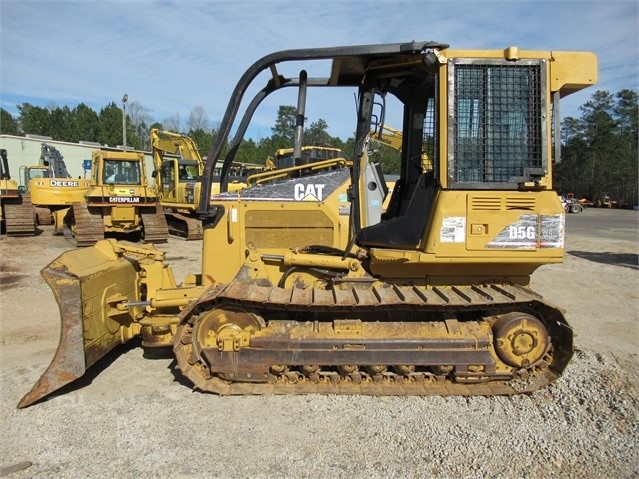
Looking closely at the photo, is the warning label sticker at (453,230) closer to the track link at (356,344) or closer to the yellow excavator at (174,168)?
the track link at (356,344)

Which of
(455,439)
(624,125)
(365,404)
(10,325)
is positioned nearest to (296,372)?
(365,404)

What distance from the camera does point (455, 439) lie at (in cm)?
349

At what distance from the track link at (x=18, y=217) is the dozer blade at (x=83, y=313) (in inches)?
515

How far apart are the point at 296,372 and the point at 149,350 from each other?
197 cm

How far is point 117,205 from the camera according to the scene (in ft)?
47.3

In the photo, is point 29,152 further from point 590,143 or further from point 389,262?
point 590,143

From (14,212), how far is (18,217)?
27cm

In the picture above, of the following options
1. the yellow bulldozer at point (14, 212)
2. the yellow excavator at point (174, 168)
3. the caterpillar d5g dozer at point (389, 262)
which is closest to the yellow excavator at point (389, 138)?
the caterpillar d5g dozer at point (389, 262)

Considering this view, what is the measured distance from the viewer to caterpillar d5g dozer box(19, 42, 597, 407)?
3805 mm

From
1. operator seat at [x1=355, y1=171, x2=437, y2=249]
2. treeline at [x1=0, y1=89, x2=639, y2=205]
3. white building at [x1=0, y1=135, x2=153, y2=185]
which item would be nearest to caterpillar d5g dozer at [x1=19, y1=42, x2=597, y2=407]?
operator seat at [x1=355, y1=171, x2=437, y2=249]

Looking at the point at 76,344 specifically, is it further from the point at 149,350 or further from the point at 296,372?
the point at 296,372

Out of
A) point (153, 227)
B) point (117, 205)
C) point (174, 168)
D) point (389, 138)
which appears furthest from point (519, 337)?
point (174, 168)

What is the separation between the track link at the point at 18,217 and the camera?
15.4 meters

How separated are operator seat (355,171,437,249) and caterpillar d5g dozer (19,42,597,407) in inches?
0.5
